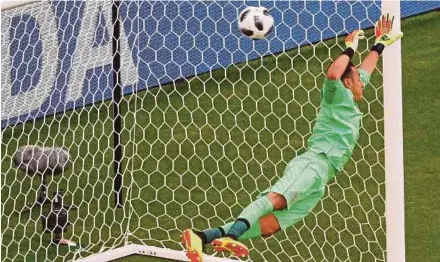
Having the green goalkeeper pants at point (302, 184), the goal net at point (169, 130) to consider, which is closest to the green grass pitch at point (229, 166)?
the goal net at point (169, 130)

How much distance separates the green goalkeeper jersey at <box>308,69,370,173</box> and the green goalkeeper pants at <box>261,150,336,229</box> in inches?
1.4

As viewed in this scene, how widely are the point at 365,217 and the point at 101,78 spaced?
181cm

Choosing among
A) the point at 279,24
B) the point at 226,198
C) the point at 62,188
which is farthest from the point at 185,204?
the point at 279,24

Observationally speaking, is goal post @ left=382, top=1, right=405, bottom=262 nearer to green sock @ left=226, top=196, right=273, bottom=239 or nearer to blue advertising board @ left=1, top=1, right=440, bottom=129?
green sock @ left=226, top=196, right=273, bottom=239

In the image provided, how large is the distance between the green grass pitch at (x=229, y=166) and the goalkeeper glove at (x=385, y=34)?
2.61 ft

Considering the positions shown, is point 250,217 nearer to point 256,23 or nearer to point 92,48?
point 256,23

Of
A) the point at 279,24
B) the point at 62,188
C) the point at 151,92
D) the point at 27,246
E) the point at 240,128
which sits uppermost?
the point at 279,24

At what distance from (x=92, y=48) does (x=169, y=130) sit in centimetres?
63

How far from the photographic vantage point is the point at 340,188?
15.8 feet

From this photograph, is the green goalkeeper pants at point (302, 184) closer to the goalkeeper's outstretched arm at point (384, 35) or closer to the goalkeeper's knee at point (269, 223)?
the goalkeeper's knee at point (269, 223)

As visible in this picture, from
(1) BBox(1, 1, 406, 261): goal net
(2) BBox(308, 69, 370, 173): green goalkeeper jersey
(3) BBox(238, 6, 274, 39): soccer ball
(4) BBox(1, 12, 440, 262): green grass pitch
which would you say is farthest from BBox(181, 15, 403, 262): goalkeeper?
(1) BBox(1, 1, 406, 261): goal net

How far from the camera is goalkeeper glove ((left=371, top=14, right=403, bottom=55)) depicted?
333cm

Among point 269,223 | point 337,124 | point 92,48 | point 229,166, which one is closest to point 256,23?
point 337,124

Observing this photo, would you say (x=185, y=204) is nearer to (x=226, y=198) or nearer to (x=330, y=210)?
(x=226, y=198)
